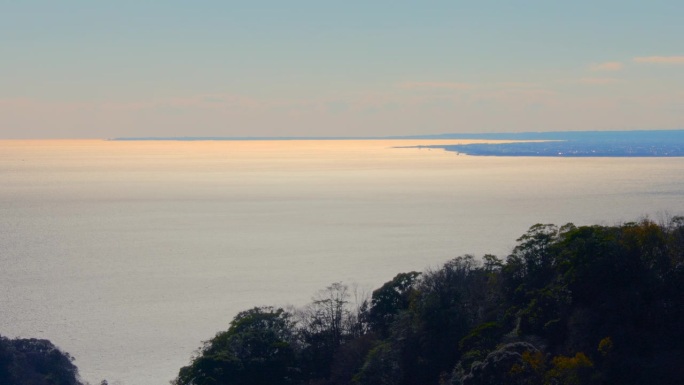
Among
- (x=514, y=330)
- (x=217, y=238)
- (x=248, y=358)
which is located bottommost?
(x=248, y=358)

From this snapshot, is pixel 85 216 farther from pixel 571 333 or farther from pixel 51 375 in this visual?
pixel 571 333

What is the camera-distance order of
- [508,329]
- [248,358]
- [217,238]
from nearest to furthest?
1. [508,329]
2. [248,358]
3. [217,238]

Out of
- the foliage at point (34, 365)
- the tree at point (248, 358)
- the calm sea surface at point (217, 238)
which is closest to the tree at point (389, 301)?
the tree at point (248, 358)

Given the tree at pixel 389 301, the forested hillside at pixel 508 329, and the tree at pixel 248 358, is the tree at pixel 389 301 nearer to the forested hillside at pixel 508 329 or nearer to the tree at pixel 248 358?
the forested hillside at pixel 508 329

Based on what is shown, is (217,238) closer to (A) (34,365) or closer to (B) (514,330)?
(A) (34,365)

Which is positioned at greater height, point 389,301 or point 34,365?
point 389,301

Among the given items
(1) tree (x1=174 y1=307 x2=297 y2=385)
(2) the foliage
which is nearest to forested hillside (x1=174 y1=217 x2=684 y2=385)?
(1) tree (x1=174 y1=307 x2=297 y2=385)

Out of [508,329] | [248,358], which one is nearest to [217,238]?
[248,358]
